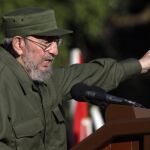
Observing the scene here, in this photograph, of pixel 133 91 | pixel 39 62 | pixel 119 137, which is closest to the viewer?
pixel 119 137

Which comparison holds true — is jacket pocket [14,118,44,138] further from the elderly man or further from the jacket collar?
the jacket collar

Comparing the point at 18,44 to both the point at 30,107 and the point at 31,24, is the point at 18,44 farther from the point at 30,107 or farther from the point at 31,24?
the point at 30,107

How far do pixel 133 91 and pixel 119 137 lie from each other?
11665 millimetres

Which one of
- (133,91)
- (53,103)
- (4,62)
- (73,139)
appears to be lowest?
(133,91)

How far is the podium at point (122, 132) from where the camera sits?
13.4 ft

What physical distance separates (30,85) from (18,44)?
26cm

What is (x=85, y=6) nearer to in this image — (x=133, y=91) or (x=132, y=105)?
(x=133, y=91)

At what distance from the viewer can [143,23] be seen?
16438mm

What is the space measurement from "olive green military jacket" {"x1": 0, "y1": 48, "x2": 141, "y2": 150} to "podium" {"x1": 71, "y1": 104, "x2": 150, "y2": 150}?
0.63 metres

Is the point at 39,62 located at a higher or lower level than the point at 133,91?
higher

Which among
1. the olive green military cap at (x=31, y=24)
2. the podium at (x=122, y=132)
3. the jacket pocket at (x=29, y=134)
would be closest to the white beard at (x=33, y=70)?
the olive green military cap at (x=31, y=24)

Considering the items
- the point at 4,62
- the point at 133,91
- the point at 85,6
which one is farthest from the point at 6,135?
the point at 133,91

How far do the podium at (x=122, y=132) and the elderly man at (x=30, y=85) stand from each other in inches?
25.1

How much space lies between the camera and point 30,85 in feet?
16.3
